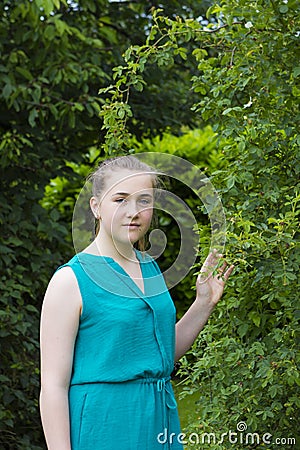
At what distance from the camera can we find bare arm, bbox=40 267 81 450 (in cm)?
181

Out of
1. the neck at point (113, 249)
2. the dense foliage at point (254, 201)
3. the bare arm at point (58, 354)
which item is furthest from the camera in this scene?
the dense foliage at point (254, 201)

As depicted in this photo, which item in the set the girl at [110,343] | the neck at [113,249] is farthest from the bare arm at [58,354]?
the neck at [113,249]

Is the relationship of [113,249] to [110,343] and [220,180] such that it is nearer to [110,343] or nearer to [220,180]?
[110,343]

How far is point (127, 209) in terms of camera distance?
6.12 ft

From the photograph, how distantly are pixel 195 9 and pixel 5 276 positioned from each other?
2.21m

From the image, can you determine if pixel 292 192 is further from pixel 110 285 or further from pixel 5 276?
pixel 5 276

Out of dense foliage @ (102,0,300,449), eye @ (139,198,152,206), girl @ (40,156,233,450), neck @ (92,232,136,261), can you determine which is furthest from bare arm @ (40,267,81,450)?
dense foliage @ (102,0,300,449)

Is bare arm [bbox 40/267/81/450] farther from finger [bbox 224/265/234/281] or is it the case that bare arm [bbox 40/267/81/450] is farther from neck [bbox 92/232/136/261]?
finger [bbox 224/265/234/281]

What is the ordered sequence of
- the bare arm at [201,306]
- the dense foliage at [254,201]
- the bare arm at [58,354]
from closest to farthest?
1. the bare arm at [58,354]
2. the bare arm at [201,306]
3. the dense foliage at [254,201]

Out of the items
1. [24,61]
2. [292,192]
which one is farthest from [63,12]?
[292,192]

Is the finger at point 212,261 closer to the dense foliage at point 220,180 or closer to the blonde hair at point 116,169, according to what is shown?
the dense foliage at point 220,180

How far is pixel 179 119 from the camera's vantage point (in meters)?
5.66

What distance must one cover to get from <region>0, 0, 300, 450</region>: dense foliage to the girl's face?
0.42m

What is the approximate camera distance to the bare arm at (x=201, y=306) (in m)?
2.18
